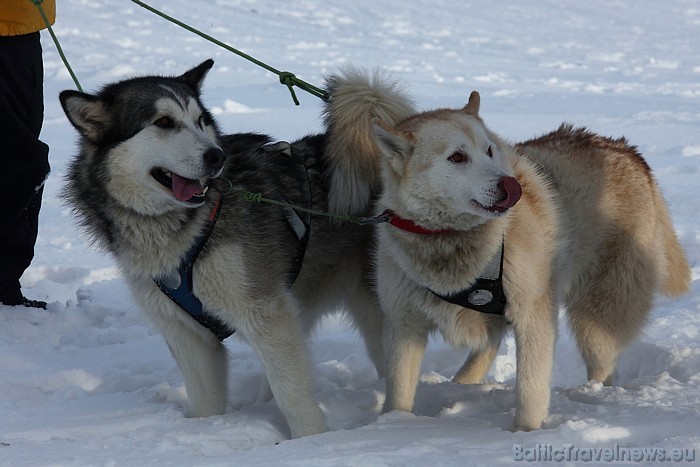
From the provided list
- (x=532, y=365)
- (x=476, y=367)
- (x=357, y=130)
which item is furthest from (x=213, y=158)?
(x=476, y=367)

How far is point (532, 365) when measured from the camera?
322cm

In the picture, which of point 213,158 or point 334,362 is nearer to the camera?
point 213,158

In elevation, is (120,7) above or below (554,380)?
above

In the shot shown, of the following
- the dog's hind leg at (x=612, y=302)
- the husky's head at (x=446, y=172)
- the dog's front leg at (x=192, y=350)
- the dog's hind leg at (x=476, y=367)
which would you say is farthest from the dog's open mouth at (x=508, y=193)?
the dog's front leg at (x=192, y=350)

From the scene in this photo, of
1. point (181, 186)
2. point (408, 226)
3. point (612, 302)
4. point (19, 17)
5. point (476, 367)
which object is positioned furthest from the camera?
point (19, 17)

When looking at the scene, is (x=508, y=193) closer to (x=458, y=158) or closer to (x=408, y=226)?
(x=458, y=158)

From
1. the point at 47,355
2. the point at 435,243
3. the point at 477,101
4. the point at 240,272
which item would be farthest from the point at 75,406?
the point at 477,101

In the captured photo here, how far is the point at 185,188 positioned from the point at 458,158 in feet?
3.22

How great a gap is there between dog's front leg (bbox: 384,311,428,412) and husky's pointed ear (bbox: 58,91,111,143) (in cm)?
131

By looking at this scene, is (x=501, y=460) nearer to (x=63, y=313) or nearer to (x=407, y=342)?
(x=407, y=342)

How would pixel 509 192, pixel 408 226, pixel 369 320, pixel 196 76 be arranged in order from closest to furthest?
pixel 509 192 → pixel 408 226 → pixel 196 76 → pixel 369 320

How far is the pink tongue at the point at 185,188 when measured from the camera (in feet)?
10.1

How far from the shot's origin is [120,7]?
1648cm

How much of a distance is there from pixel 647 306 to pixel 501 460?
1444 mm
